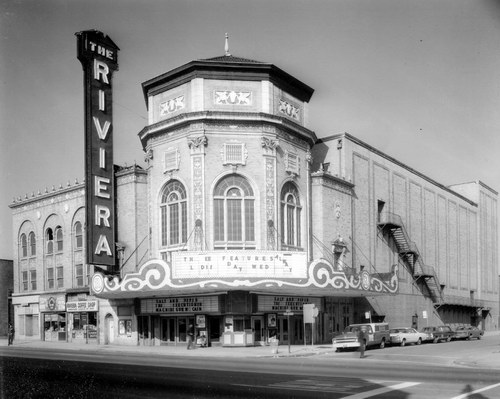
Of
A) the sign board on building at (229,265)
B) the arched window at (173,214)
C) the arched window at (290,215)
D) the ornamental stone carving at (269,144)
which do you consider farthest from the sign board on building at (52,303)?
the ornamental stone carving at (269,144)

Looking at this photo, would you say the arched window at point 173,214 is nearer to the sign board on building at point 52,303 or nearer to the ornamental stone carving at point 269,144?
the ornamental stone carving at point 269,144

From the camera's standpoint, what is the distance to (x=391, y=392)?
1545cm

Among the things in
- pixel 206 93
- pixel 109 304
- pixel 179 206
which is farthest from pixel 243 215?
pixel 109 304

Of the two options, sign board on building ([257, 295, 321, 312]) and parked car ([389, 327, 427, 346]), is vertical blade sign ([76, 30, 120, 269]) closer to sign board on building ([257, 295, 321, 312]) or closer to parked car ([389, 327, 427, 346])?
sign board on building ([257, 295, 321, 312])

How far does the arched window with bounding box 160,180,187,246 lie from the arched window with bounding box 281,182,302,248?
615 centimetres

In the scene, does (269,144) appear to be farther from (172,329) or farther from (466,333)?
(466,333)

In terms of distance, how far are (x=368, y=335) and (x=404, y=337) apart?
6.46 meters

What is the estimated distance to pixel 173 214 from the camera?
39438 mm

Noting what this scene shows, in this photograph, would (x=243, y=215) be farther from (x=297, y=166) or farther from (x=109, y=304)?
(x=109, y=304)

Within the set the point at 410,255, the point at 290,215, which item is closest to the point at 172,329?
the point at 290,215

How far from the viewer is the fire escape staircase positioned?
52000mm

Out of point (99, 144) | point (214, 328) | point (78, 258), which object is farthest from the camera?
point (78, 258)

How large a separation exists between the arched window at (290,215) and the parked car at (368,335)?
25.8 ft

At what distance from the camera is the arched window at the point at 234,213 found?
3738cm
